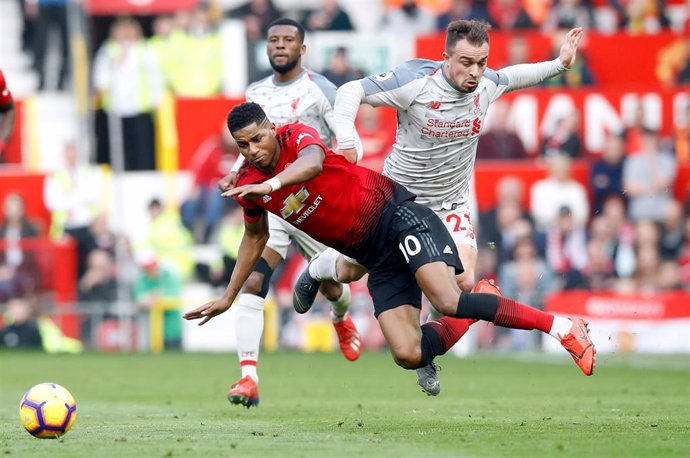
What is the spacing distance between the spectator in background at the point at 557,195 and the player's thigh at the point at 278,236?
9.06m

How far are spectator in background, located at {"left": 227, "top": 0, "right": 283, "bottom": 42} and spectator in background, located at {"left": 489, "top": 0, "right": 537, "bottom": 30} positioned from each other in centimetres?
370

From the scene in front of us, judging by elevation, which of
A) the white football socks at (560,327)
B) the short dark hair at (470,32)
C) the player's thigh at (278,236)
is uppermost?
the short dark hair at (470,32)

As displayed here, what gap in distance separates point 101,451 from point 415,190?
383 cm

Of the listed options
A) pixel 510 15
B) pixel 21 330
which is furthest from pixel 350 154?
pixel 510 15

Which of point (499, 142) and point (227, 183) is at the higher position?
point (227, 183)

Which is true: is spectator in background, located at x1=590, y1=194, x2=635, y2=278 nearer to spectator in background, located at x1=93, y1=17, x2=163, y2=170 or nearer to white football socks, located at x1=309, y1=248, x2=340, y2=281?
spectator in background, located at x1=93, y1=17, x2=163, y2=170

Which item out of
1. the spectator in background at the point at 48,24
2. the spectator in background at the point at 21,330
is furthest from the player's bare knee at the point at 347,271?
the spectator in background at the point at 48,24

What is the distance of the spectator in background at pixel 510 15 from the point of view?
23.4 m

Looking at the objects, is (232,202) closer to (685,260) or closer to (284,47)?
(685,260)

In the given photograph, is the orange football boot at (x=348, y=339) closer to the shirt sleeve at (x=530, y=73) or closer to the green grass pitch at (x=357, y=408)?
the green grass pitch at (x=357, y=408)

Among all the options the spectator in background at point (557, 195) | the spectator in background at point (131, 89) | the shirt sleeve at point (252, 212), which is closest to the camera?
the shirt sleeve at point (252, 212)

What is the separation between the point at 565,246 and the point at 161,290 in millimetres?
5953

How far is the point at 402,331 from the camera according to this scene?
394 inches

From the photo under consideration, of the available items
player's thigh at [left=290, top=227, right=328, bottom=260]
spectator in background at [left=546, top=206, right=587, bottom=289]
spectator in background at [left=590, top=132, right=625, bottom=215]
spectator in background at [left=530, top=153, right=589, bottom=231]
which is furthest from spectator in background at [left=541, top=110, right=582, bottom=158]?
player's thigh at [left=290, top=227, right=328, bottom=260]
